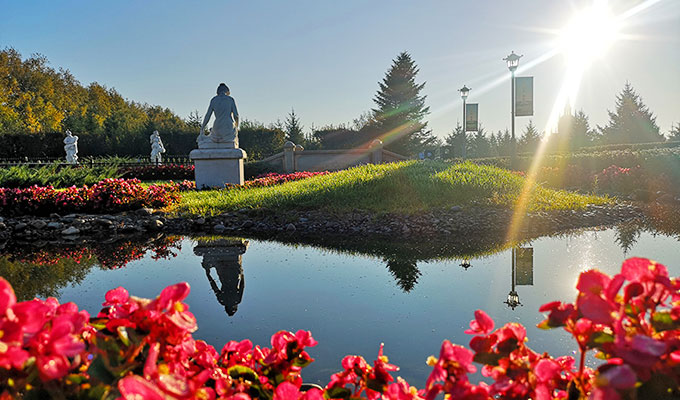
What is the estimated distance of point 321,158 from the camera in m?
20.5

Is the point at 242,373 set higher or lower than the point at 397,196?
lower

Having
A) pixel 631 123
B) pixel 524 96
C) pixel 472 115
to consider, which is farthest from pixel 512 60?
pixel 631 123

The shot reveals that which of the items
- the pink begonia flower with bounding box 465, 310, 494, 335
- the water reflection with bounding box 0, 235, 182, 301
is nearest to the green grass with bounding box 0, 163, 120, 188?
the water reflection with bounding box 0, 235, 182, 301

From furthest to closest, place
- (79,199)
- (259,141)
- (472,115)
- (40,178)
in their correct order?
1. (259,141)
2. (472,115)
3. (40,178)
4. (79,199)

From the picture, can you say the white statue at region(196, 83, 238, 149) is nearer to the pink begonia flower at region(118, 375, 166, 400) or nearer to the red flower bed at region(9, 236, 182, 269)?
the red flower bed at region(9, 236, 182, 269)

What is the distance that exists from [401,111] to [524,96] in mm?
19270

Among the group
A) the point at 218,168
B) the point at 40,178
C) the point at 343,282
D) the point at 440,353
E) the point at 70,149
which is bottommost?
the point at 343,282

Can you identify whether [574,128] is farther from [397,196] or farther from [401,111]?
[397,196]

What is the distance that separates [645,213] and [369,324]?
9.48m

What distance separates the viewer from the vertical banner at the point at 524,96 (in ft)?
50.9

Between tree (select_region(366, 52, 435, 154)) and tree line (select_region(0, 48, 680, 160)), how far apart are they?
8cm

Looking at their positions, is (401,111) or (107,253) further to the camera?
(401,111)

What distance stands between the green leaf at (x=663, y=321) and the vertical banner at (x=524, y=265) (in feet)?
10.7

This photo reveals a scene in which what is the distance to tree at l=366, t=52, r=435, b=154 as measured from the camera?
A: 110 feet
